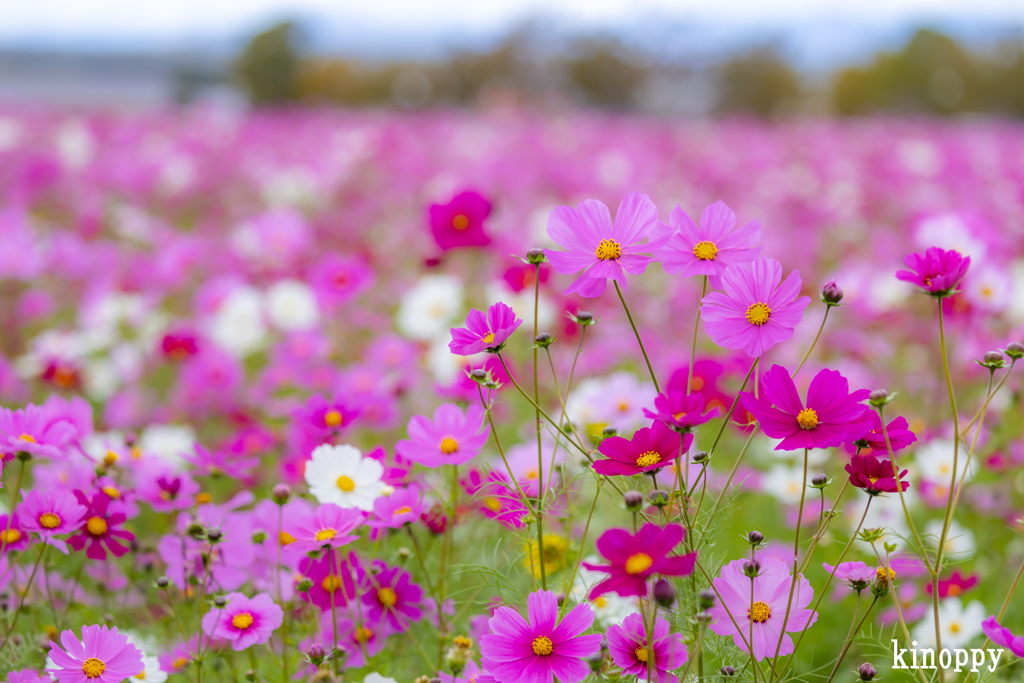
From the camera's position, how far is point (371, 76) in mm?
10914

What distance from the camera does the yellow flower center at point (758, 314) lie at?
67 centimetres

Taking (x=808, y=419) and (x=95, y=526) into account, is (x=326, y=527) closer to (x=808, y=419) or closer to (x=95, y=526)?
(x=95, y=526)

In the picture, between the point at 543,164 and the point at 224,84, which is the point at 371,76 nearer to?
the point at 224,84

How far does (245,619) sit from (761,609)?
1.63ft

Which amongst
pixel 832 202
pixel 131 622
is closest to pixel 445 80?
pixel 832 202

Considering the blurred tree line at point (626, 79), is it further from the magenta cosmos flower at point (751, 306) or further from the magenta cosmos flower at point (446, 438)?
the magenta cosmos flower at point (751, 306)

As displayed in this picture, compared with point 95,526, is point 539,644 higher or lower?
lower

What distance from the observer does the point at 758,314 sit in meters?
0.67

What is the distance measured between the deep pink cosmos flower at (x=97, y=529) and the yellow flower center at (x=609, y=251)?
1.89 ft

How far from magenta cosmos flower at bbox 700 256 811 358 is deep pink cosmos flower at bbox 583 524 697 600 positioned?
178 millimetres

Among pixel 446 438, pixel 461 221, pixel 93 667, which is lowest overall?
pixel 93 667

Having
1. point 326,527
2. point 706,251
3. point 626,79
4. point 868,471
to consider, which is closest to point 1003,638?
point 868,471

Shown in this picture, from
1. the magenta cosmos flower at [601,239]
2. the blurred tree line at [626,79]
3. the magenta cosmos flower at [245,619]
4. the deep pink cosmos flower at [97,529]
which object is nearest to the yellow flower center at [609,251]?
the magenta cosmos flower at [601,239]

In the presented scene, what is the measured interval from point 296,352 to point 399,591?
122cm
